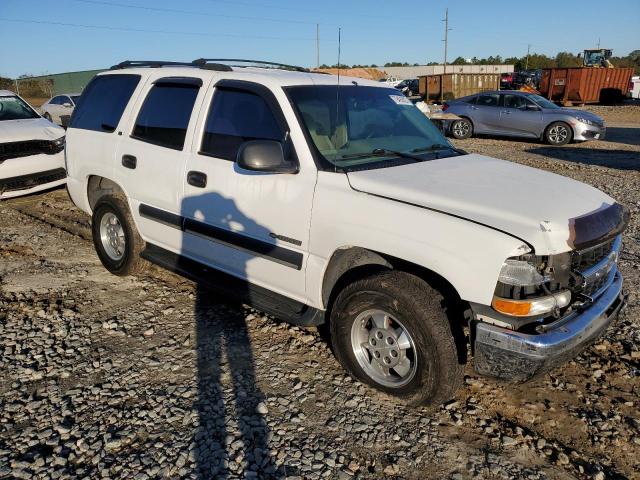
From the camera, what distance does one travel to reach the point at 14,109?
9.05 meters

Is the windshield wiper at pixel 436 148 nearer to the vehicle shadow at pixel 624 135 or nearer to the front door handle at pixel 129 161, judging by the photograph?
the front door handle at pixel 129 161

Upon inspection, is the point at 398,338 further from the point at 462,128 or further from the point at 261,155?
the point at 462,128

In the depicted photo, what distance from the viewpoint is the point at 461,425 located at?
2975 millimetres

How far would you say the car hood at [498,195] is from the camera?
258cm

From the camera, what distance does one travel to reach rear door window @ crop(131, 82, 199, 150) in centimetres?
399

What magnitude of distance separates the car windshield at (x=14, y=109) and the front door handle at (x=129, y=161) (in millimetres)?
5831

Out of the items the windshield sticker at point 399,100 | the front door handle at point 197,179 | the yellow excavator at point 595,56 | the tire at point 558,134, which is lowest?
the tire at point 558,134

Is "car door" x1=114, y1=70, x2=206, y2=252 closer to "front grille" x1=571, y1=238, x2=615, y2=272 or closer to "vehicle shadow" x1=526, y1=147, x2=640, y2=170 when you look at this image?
"front grille" x1=571, y1=238, x2=615, y2=272

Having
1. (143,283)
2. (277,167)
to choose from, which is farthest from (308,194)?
(143,283)

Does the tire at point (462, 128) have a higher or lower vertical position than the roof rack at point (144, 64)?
lower

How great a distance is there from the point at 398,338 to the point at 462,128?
47.1 feet

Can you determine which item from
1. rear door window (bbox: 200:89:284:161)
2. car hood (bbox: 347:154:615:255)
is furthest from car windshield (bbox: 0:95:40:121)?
car hood (bbox: 347:154:615:255)

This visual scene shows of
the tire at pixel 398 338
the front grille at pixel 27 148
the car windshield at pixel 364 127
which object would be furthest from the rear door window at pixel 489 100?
the tire at pixel 398 338

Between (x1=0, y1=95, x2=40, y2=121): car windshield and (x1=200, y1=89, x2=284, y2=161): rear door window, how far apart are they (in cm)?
692
